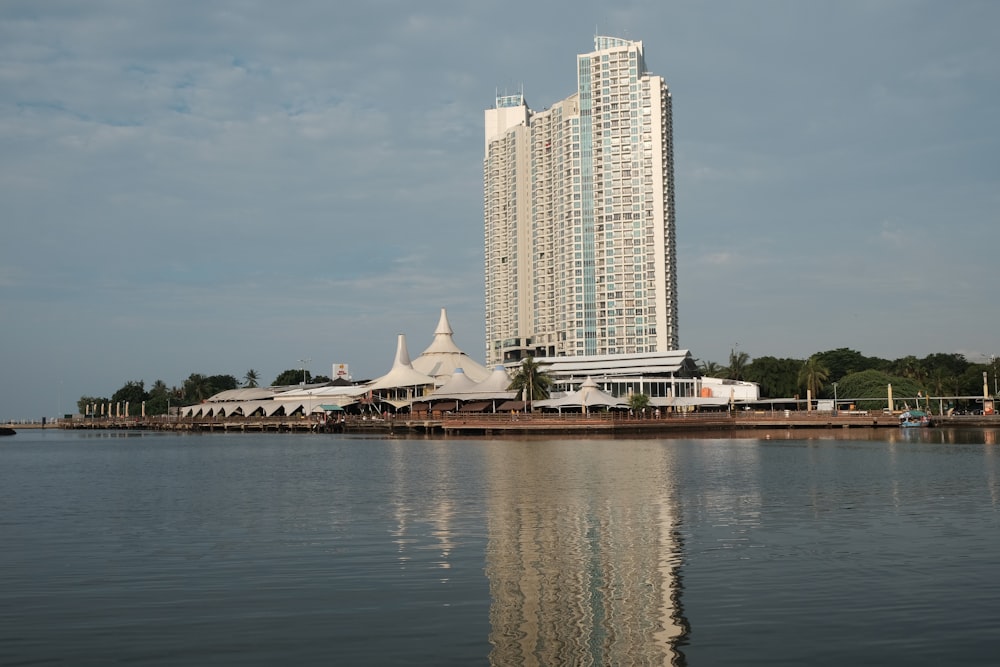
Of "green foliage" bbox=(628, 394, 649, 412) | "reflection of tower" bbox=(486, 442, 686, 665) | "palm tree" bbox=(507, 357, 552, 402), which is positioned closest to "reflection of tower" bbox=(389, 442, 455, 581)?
"reflection of tower" bbox=(486, 442, 686, 665)

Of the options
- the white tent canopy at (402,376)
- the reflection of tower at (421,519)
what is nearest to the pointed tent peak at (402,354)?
the white tent canopy at (402,376)

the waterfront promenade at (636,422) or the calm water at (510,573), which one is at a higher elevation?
the waterfront promenade at (636,422)

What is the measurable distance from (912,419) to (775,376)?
148 ft

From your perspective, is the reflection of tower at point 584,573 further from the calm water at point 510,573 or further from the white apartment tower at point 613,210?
the white apartment tower at point 613,210

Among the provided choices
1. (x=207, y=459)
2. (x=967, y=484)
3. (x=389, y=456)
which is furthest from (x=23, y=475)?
(x=967, y=484)

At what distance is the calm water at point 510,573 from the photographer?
1377cm

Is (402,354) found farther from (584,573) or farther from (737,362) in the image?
(584,573)

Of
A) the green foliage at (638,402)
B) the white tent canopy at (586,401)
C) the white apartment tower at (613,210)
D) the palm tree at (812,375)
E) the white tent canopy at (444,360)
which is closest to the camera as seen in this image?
the white tent canopy at (586,401)

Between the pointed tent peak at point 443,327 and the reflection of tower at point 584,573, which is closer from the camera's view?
the reflection of tower at point 584,573

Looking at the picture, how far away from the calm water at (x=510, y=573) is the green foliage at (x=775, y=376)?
10842cm

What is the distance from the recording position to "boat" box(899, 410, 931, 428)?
4032 inches

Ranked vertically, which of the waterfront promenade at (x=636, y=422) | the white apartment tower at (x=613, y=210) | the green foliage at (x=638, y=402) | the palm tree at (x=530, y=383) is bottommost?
the waterfront promenade at (x=636, y=422)

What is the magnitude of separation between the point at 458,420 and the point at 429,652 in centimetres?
10004

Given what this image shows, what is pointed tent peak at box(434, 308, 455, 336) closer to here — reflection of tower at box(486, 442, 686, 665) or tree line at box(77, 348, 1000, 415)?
tree line at box(77, 348, 1000, 415)
